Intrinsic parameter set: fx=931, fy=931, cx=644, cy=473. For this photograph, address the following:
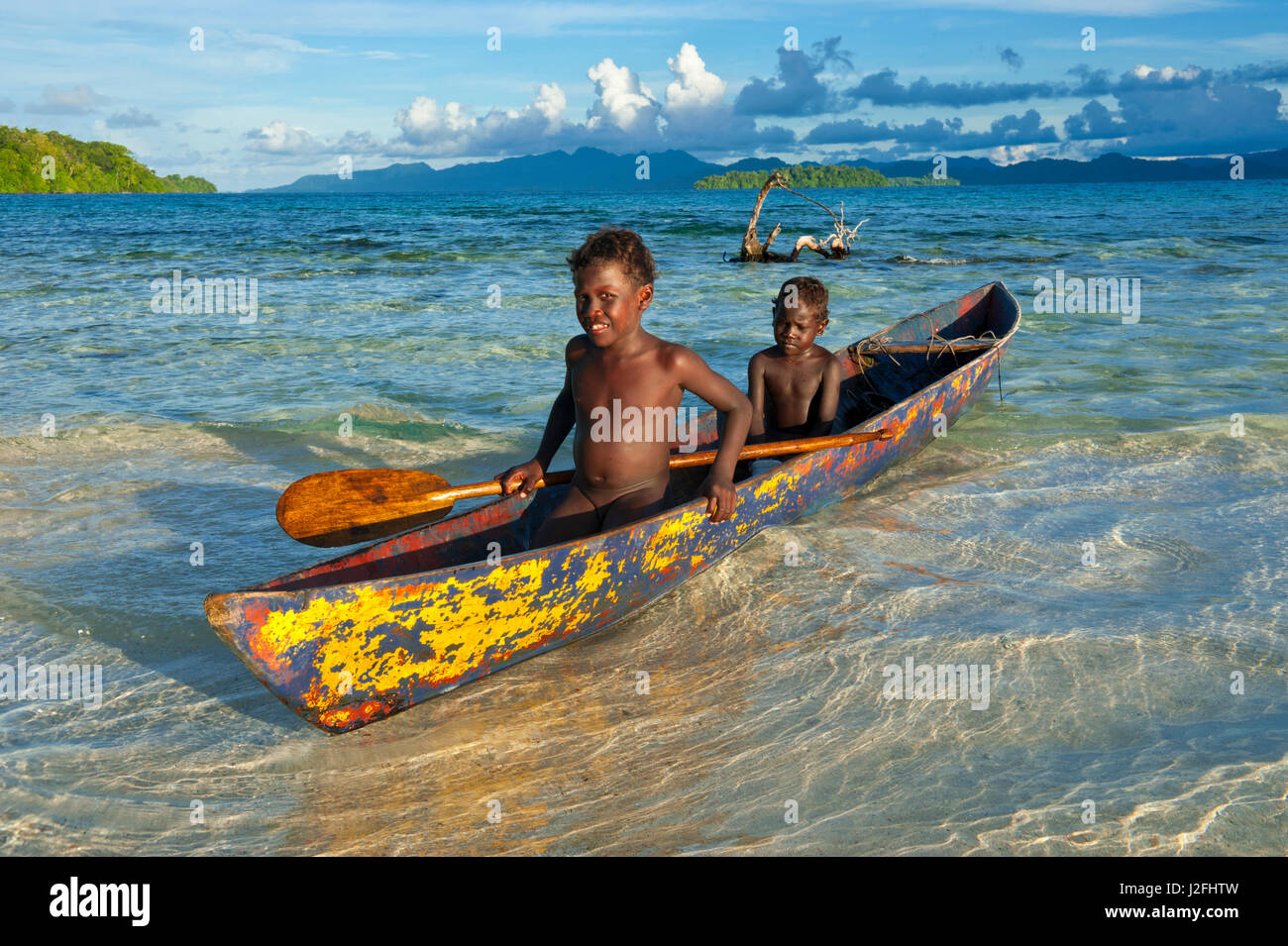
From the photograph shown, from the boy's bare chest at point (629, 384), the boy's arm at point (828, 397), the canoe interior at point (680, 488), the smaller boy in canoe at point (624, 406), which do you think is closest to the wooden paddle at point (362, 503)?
the canoe interior at point (680, 488)

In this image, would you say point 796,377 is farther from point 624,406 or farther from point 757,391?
point 624,406

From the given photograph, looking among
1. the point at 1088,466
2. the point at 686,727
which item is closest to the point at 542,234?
the point at 1088,466

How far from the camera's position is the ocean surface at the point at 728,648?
2.84 m

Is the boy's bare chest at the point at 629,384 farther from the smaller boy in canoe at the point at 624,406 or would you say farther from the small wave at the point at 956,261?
the small wave at the point at 956,261

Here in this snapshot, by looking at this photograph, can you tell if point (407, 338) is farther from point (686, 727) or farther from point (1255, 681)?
point (1255, 681)

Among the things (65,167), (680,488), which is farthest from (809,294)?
(65,167)

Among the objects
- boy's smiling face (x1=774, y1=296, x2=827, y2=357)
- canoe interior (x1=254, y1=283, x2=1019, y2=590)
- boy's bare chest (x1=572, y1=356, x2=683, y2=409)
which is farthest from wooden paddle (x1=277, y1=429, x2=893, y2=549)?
boy's smiling face (x1=774, y1=296, x2=827, y2=357)

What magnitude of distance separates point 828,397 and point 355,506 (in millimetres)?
→ 3000

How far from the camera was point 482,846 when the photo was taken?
2744mm

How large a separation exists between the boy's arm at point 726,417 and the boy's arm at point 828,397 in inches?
62.3

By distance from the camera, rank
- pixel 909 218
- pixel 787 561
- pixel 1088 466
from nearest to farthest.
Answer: pixel 787 561, pixel 1088 466, pixel 909 218

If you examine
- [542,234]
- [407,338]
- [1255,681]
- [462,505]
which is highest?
[542,234]
